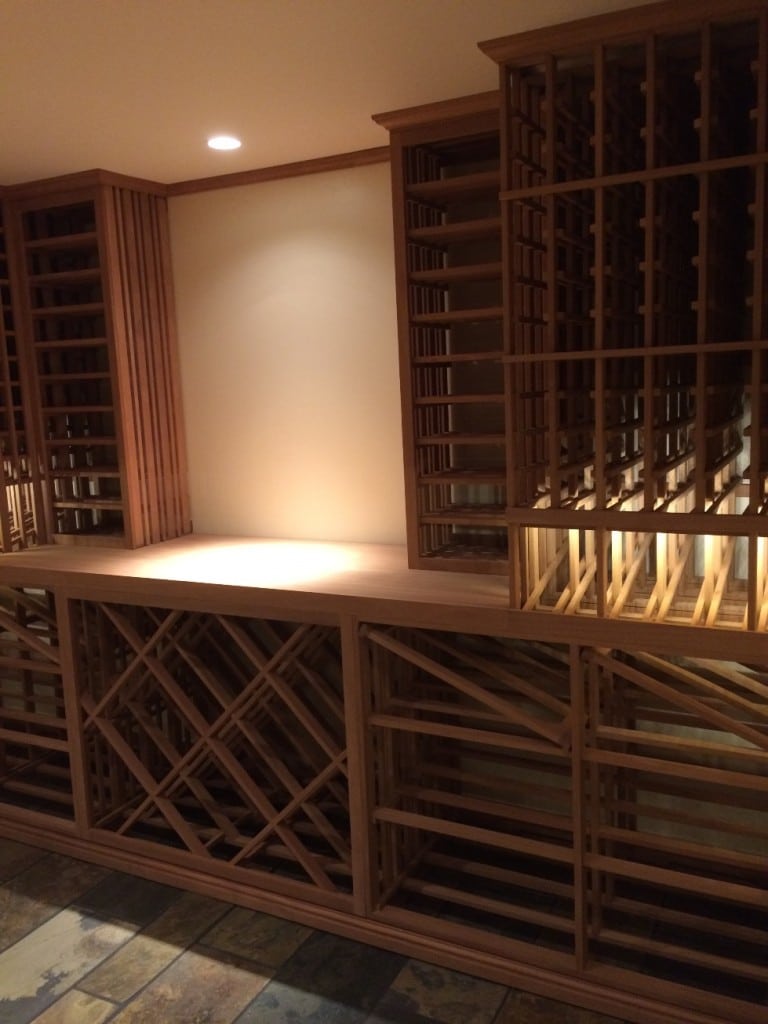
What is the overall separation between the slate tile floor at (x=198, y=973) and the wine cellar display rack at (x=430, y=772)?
0.06 metres

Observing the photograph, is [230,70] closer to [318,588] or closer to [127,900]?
[318,588]

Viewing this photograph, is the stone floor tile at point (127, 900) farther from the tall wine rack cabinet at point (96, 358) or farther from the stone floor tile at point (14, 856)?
the tall wine rack cabinet at point (96, 358)

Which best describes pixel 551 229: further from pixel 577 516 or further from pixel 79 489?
pixel 79 489

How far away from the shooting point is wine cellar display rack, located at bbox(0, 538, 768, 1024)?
6.33ft

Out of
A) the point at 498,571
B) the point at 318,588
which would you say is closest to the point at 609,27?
the point at 498,571

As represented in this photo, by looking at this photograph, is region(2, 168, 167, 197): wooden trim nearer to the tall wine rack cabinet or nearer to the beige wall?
the tall wine rack cabinet

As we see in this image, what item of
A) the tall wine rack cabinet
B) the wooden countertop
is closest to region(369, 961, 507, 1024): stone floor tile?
the wooden countertop

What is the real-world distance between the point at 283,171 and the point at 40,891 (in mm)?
2256

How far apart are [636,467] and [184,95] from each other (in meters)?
1.41

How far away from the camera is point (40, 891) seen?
2.51 meters

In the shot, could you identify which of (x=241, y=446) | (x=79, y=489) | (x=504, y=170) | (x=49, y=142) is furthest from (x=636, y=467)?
(x=79, y=489)

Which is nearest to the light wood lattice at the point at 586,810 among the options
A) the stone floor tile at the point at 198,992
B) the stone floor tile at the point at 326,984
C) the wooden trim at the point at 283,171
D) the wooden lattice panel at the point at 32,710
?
the stone floor tile at the point at 326,984

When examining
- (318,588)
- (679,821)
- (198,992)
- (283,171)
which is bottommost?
(198,992)

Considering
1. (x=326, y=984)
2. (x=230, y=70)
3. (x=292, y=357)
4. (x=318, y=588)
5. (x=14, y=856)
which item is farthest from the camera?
(x=292, y=357)
